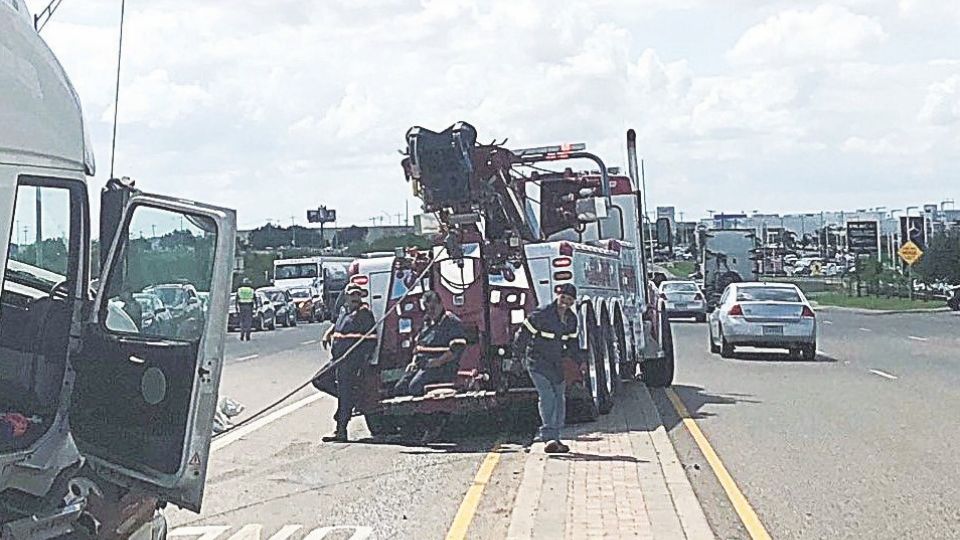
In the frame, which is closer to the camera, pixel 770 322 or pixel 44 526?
pixel 44 526

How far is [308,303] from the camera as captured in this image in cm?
6059

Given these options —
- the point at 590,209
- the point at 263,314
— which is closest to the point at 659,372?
the point at 590,209

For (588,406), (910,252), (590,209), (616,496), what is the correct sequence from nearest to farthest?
(616,496) → (588,406) → (590,209) → (910,252)

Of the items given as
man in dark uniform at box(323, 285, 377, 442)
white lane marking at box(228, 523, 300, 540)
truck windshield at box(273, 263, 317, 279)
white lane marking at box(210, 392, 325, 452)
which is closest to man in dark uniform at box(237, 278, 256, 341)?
white lane marking at box(210, 392, 325, 452)

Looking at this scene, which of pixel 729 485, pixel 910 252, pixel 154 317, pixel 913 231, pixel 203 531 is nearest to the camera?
pixel 154 317

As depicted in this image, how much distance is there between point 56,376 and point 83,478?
393 millimetres

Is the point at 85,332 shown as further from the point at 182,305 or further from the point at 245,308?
the point at 245,308

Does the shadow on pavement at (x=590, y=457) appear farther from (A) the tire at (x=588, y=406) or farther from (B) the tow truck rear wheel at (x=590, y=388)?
(A) the tire at (x=588, y=406)

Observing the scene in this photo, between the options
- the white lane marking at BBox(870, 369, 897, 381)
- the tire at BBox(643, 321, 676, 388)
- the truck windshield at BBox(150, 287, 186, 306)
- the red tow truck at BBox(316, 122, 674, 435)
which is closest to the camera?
the truck windshield at BBox(150, 287, 186, 306)

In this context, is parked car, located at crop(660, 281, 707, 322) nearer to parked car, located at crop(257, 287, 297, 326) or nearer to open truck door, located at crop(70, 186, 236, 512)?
parked car, located at crop(257, 287, 297, 326)

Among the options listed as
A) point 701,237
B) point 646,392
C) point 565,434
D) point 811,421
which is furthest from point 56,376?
point 701,237

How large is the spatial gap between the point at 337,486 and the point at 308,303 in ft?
160

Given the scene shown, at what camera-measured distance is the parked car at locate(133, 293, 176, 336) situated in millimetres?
6016

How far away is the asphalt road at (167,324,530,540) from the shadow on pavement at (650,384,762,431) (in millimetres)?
2588
